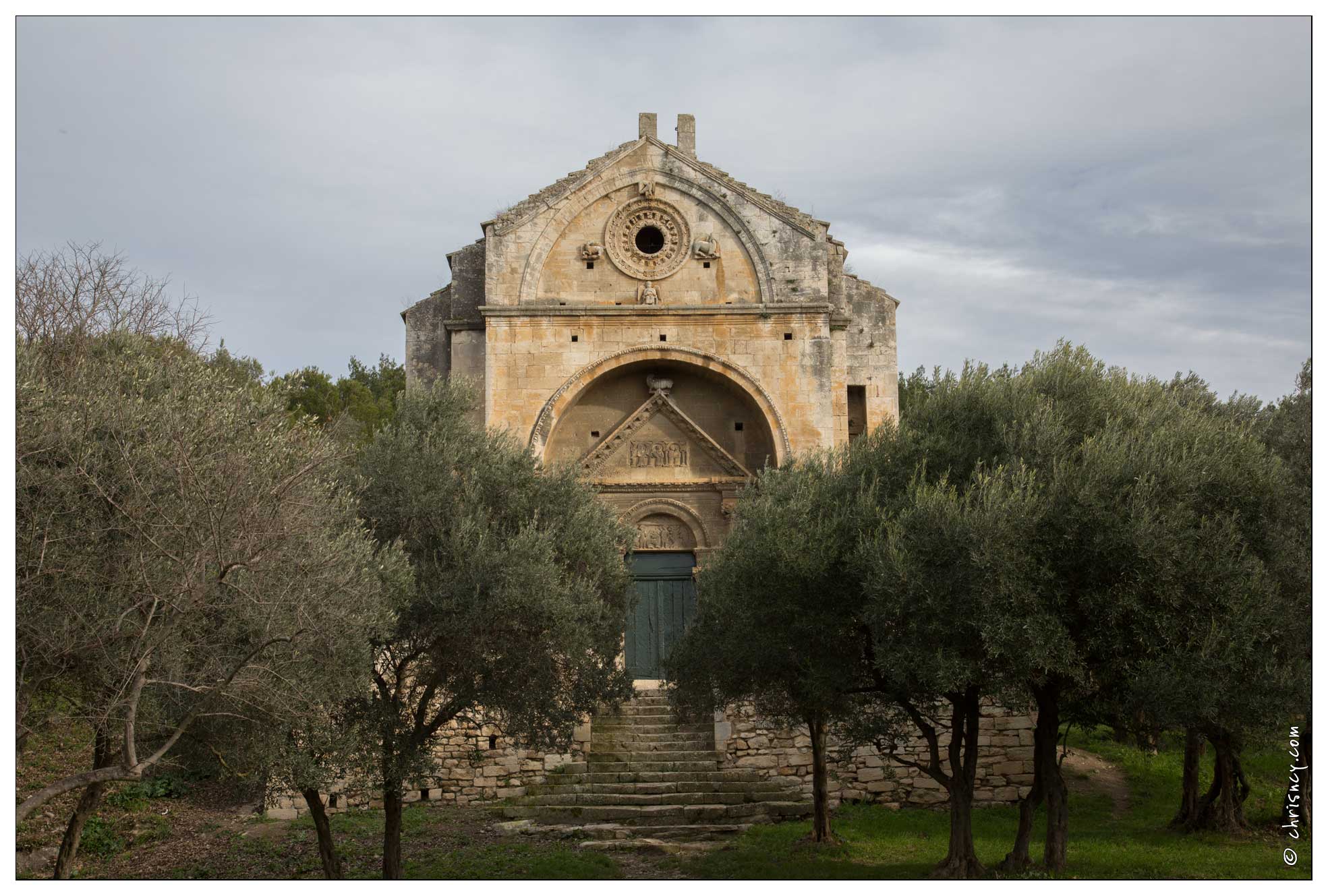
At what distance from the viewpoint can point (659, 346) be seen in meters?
25.8

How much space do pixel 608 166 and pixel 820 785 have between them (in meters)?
13.8

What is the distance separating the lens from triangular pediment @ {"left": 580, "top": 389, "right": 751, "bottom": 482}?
26.0m

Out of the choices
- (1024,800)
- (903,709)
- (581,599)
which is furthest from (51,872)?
(1024,800)

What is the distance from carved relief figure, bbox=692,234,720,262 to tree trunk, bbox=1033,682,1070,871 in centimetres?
1367

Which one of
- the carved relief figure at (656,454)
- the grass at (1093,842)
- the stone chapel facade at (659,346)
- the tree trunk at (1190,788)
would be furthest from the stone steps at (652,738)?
the tree trunk at (1190,788)

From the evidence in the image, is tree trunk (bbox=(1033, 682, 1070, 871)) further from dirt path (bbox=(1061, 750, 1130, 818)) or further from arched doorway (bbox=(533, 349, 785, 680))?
arched doorway (bbox=(533, 349, 785, 680))

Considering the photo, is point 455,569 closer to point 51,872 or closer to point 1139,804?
point 51,872

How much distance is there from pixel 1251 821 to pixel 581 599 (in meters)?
10.3

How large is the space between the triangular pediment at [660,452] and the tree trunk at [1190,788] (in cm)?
1016

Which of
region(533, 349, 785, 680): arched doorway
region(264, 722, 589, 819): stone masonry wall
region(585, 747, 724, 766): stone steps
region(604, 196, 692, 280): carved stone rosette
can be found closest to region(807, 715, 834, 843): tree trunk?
region(585, 747, 724, 766): stone steps

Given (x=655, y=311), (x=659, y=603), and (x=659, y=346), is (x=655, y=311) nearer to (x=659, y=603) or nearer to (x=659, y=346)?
(x=659, y=346)

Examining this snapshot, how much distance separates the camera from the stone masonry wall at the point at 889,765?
21438mm

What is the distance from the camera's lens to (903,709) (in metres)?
17.0

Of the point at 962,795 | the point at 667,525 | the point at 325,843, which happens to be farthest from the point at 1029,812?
the point at 667,525
